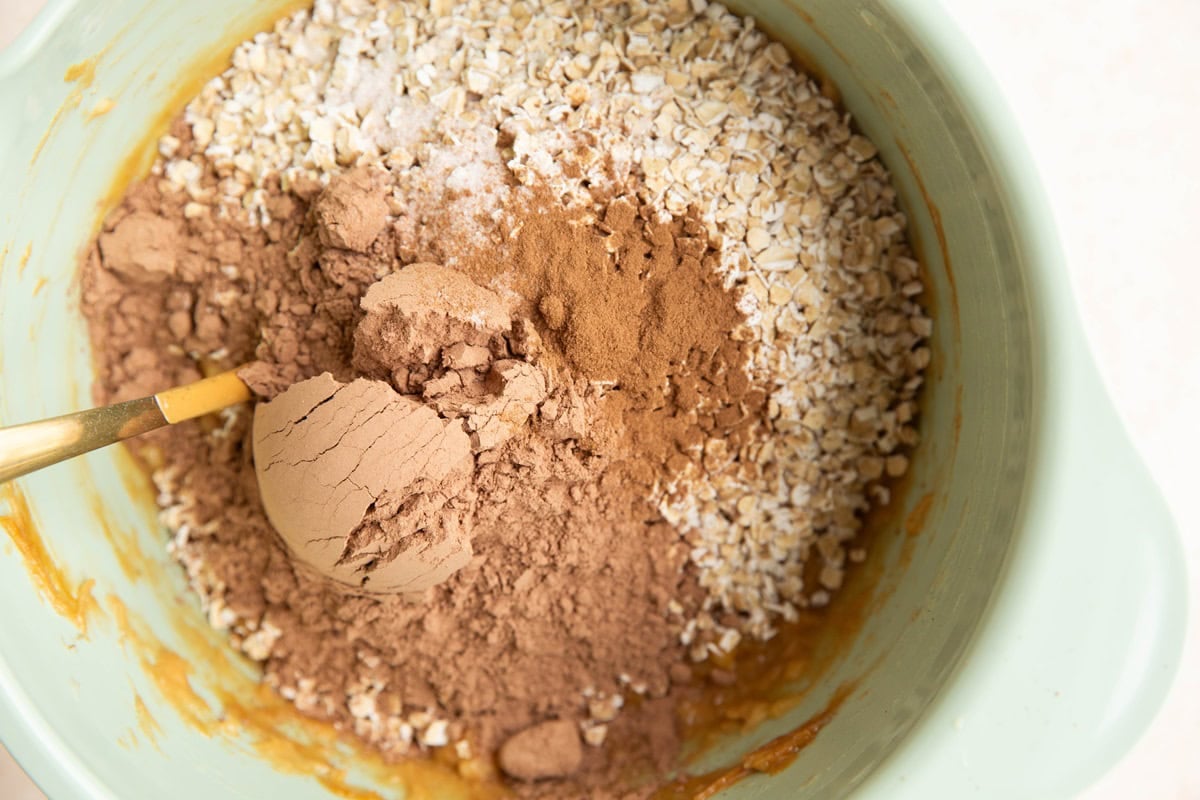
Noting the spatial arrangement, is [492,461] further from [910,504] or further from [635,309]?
[910,504]

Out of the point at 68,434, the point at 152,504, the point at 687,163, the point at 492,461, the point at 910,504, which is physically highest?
the point at 687,163

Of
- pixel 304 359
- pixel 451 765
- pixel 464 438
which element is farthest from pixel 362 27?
pixel 451 765

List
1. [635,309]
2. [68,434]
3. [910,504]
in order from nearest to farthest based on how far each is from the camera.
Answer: [68,434] < [635,309] < [910,504]

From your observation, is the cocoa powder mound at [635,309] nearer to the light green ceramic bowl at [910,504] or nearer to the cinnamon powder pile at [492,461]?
the cinnamon powder pile at [492,461]

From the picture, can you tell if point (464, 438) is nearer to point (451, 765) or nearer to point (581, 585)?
point (581, 585)

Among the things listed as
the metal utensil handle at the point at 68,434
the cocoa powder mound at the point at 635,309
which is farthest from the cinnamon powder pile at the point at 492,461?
the metal utensil handle at the point at 68,434

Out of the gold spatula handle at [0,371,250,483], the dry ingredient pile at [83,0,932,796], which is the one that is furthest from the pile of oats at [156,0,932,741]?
the gold spatula handle at [0,371,250,483]

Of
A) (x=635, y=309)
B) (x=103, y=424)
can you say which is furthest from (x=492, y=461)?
(x=103, y=424)
